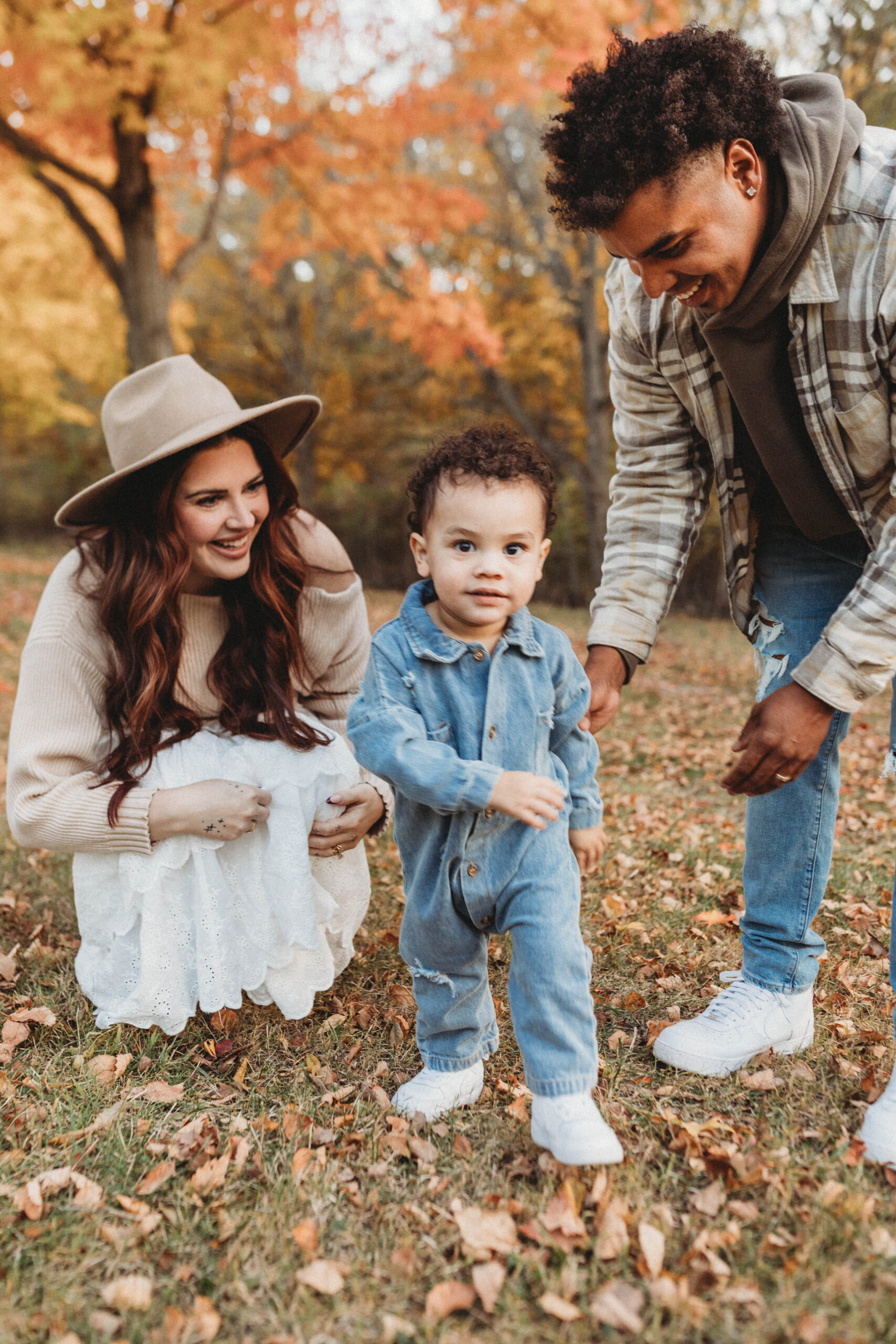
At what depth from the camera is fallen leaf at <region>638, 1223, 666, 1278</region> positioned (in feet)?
6.23

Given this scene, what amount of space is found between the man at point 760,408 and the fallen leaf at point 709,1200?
0.39 meters

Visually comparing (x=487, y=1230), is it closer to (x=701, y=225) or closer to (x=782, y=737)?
(x=782, y=737)

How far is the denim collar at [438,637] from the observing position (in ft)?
7.33

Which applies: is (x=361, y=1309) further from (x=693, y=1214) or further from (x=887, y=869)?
(x=887, y=869)

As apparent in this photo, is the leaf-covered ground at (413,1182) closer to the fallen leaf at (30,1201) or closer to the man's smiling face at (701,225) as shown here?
the fallen leaf at (30,1201)

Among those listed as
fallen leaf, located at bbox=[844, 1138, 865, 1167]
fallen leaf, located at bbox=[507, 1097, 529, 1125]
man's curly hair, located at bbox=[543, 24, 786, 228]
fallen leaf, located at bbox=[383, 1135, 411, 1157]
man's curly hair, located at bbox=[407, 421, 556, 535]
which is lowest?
fallen leaf, located at bbox=[507, 1097, 529, 1125]

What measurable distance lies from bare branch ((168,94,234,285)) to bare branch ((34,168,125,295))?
47 cm

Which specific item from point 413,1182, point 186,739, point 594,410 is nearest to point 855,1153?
point 413,1182

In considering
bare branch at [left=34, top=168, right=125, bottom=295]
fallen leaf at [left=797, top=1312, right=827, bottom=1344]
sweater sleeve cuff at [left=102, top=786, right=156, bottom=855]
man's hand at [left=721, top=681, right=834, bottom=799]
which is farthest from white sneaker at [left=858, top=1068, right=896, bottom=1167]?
bare branch at [left=34, top=168, right=125, bottom=295]

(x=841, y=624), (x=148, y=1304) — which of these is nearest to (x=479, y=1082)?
(x=148, y=1304)

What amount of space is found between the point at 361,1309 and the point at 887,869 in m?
3.17

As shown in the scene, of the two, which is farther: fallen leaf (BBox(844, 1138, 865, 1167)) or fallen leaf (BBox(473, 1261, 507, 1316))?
fallen leaf (BBox(844, 1138, 865, 1167))

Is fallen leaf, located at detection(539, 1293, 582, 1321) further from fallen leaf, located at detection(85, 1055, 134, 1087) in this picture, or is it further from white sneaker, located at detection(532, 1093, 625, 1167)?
fallen leaf, located at detection(85, 1055, 134, 1087)

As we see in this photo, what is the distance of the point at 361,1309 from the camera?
1860 millimetres
